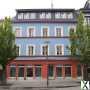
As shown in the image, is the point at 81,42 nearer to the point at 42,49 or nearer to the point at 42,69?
the point at 42,49

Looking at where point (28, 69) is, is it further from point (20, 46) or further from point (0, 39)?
point (0, 39)

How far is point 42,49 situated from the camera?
59250mm

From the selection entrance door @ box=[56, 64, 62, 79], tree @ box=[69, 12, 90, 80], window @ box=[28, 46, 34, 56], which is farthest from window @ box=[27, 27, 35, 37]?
tree @ box=[69, 12, 90, 80]

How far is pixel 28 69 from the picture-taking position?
5969 cm

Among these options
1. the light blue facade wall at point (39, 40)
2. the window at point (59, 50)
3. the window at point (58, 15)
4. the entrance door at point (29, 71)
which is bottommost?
the entrance door at point (29, 71)

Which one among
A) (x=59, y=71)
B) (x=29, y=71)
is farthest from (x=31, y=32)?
(x=59, y=71)

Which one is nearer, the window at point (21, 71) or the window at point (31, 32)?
the window at point (31, 32)

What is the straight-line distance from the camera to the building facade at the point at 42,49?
59.1 m

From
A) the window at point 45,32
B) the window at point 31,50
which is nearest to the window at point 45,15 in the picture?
the window at point 45,32

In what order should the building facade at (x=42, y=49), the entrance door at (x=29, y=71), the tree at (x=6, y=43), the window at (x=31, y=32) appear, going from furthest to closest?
the entrance door at (x=29, y=71)
the window at (x=31, y=32)
the building facade at (x=42, y=49)
the tree at (x=6, y=43)

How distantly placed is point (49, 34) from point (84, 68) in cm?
835

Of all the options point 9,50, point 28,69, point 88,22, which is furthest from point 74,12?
point 9,50

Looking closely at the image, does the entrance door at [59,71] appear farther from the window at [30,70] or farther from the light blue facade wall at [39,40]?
the window at [30,70]

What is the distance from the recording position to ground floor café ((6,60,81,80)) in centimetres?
5912
